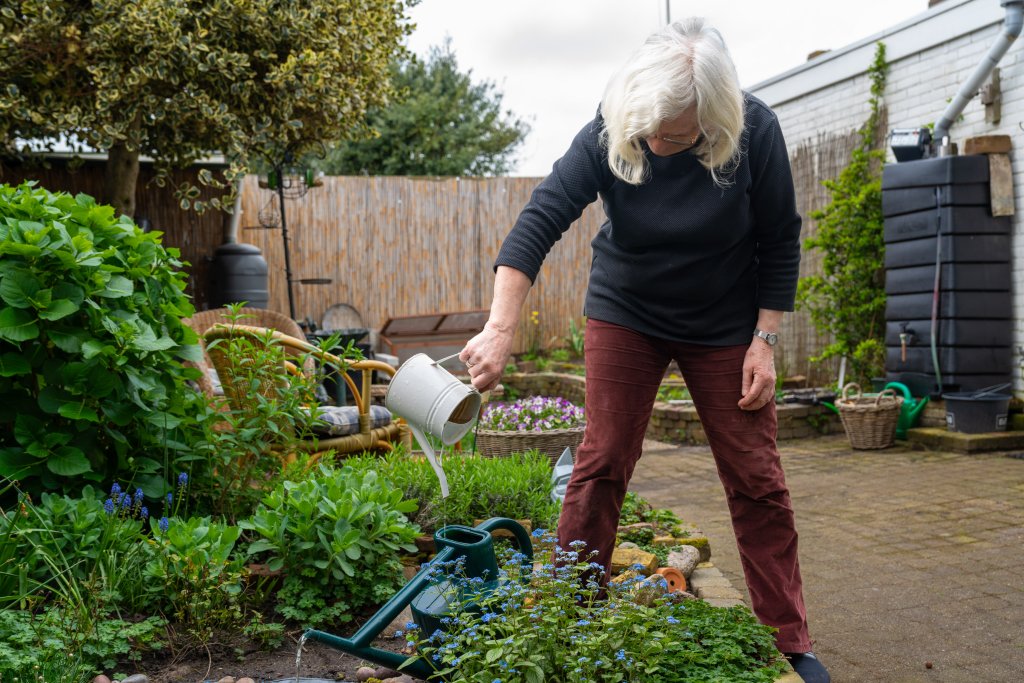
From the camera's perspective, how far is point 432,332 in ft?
30.5

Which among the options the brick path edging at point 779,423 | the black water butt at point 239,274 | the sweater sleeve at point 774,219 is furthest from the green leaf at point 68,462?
the black water butt at point 239,274

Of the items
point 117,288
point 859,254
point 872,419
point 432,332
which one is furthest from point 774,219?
point 432,332

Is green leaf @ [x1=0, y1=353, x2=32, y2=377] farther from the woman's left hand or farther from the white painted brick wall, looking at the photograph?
the white painted brick wall

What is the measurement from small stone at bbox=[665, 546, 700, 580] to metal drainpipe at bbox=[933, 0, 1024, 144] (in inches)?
181

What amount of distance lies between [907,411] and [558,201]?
506 centimetres

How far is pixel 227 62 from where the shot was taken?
5531 mm

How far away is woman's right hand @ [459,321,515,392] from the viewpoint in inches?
67.9

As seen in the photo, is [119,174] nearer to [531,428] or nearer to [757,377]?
[531,428]

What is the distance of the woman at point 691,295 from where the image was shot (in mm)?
1978

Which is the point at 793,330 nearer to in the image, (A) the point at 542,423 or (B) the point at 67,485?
(A) the point at 542,423

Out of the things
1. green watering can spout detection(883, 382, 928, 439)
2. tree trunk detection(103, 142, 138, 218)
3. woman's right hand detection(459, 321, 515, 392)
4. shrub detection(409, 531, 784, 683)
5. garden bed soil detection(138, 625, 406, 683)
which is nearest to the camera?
shrub detection(409, 531, 784, 683)

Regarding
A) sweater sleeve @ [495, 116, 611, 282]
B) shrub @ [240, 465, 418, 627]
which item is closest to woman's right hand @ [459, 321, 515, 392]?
sweater sleeve @ [495, 116, 611, 282]

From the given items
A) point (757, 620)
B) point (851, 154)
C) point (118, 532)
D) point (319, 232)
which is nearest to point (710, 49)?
point (757, 620)

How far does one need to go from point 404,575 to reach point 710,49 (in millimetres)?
1609
